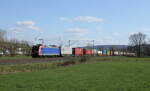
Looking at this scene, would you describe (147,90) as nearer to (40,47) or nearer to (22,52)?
(40,47)

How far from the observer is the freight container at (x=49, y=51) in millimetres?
59219

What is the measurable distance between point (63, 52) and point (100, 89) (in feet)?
198

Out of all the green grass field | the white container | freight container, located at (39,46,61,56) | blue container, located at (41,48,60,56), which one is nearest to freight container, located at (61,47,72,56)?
the white container

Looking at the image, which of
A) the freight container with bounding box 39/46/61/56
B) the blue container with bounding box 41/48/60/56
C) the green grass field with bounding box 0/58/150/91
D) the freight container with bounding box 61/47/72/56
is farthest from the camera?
the freight container with bounding box 61/47/72/56

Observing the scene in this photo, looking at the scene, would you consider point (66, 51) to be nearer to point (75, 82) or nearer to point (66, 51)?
point (66, 51)

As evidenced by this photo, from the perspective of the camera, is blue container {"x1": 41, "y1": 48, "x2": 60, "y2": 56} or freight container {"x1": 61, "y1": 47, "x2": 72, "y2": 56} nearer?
blue container {"x1": 41, "y1": 48, "x2": 60, "y2": 56}

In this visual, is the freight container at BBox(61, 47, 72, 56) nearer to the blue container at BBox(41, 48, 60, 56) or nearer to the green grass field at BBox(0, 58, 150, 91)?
the blue container at BBox(41, 48, 60, 56)

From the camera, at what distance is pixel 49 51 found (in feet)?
205

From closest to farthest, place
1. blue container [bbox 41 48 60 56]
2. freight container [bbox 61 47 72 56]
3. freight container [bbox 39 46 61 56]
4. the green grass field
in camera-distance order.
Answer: the green grass field
freight container [bbox 39 46 61 56]
blue container [bbox 41 48 60 56]
freight container [bbox 61 47 72 56]

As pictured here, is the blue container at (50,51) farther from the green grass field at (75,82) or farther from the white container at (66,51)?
the green grass field at (75,82)

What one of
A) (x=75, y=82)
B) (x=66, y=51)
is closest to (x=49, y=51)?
(x=66, y=51)

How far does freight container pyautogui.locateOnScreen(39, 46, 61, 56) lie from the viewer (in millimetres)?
59219

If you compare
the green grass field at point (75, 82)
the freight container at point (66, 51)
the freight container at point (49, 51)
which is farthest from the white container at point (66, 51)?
the green grass field at point (75, 82)

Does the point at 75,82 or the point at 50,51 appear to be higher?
the point at 50,51
